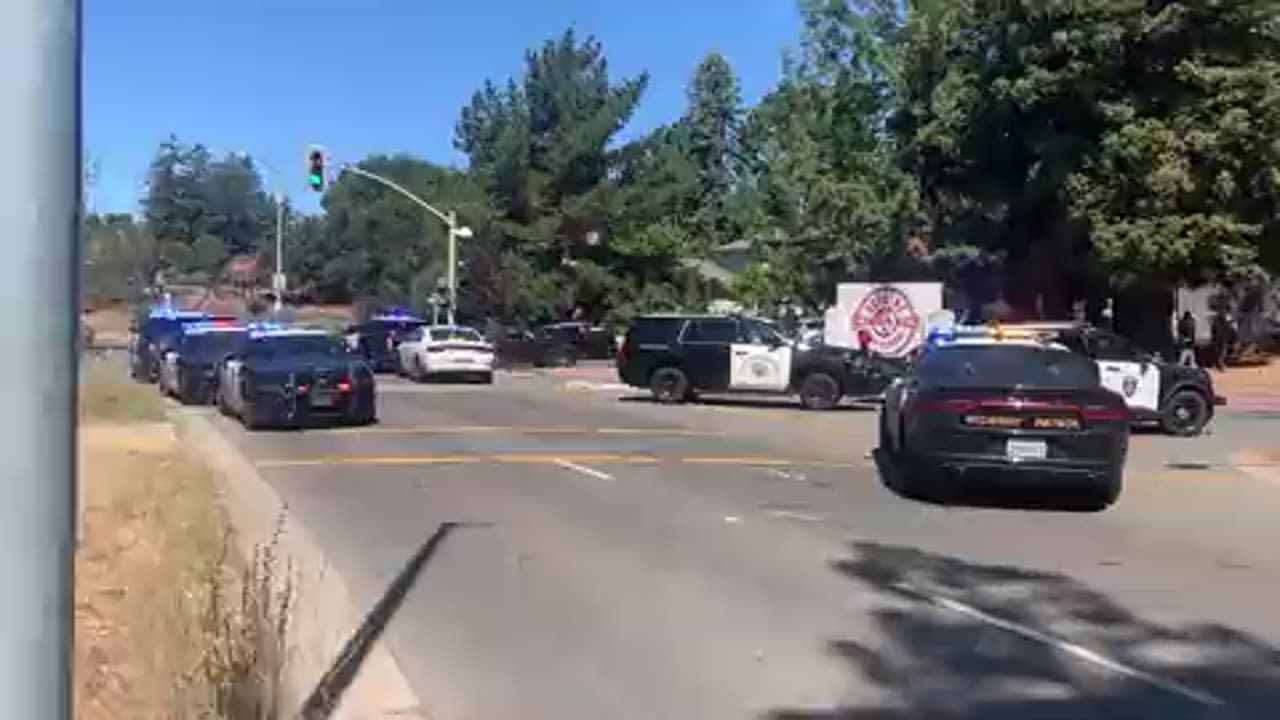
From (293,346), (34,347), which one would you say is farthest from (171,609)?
(293,346)

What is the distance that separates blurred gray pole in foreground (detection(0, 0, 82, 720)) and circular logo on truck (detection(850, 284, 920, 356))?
101 feet

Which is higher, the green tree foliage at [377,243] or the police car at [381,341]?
the green tree foliage at [377,243]

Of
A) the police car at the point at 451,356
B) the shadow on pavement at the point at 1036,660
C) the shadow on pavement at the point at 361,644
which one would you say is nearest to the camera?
the shadow on pavement at the point at 361,644

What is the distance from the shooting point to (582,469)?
739 inches

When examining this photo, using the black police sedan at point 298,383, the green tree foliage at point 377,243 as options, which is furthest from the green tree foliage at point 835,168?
the black police sedan at point 298,383

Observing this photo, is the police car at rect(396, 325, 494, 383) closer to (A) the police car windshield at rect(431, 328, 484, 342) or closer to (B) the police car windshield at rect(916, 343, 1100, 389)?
(A) the police car windshield at rect(431, 328, 484, 342)

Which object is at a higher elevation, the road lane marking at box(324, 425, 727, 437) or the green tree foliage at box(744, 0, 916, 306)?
the green tree foliage at box(744, 0, 916, 306)

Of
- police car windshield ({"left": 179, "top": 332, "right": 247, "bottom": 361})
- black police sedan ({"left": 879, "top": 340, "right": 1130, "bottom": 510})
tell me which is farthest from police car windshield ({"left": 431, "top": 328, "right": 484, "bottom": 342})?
black police sedan ({"left": 879, "top": 340, "right": 1130, "bottom": 510})

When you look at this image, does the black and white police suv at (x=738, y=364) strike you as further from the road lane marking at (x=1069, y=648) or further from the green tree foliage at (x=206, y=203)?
the green tree foliage at (x=206, y=203)

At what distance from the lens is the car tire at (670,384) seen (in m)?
32.9

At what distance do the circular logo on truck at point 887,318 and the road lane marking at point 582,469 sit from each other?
46.1ft

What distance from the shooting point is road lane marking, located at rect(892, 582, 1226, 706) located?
7926mm

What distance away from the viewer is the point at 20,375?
2.41m

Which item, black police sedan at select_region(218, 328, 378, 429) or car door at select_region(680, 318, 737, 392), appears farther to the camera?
car door at select_region(680, 318, 737, 392)
